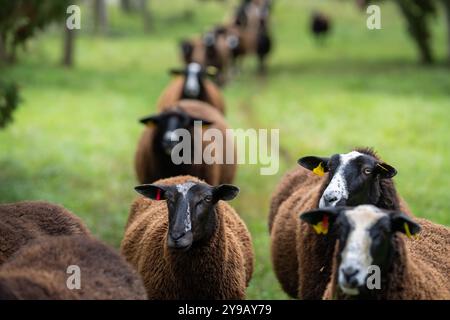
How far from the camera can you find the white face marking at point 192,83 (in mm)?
15383

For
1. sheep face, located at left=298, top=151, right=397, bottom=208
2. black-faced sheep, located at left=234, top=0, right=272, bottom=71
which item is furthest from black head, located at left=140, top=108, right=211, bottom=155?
black-faced sheep, located at left=234, top=0, right=272, bottom=71

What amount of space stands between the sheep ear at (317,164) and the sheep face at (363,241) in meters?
1.61

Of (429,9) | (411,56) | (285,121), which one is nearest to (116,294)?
(285,121)

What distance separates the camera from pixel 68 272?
226 inches

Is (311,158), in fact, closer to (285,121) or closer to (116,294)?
(116,294)

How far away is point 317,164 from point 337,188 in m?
0.73

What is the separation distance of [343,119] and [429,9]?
1023 centimetres

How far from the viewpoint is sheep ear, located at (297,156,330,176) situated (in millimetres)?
7328

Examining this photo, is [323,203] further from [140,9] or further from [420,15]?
[140,9]

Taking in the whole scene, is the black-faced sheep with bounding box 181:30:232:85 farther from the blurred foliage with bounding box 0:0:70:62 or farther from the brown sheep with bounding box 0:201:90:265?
the brown sheep with bounding box 0:201:90:265

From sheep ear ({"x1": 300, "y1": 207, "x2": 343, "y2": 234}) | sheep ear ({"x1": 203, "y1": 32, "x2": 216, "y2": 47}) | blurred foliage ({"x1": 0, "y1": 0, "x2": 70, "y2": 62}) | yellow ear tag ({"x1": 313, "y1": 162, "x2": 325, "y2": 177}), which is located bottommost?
sheep ear ({"x1": 300, "y1": 207, "x2": 343, "y2": 234})

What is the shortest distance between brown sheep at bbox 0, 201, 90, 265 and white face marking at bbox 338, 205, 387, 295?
2.83 meters

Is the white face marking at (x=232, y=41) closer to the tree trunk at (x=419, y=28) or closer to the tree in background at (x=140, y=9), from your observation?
the tree trunk at (x=419, y=28)

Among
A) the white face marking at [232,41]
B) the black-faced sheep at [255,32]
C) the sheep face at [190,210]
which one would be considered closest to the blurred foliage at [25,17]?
the sheep face at [190,210]
